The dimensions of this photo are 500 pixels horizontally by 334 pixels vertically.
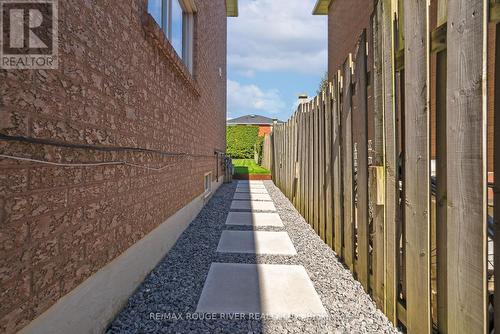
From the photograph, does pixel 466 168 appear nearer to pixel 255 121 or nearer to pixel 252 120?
pixel 255 121

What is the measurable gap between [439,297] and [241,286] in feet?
5.02

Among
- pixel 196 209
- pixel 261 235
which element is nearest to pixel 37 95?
pixel 261 235

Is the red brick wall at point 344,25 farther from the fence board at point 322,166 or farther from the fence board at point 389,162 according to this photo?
the fence board at point 389,162

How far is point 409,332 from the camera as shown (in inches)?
76.0

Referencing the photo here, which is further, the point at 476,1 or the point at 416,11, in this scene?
the point at 416,11

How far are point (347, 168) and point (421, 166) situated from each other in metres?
1.37

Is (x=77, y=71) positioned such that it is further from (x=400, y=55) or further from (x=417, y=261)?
(x=417, y=261)

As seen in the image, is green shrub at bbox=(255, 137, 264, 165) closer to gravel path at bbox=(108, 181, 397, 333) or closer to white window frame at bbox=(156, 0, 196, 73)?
white window frame at bbox=(156, 0, 196, 73)

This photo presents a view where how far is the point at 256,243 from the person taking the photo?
405cm

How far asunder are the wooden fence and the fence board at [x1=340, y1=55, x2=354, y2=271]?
1 centimetres

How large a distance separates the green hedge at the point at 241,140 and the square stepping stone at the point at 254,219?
2091 cm

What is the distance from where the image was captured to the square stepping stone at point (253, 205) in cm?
665

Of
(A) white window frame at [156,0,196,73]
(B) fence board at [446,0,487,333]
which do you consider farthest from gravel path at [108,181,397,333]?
(A) white window frame at [156,0,196,73]

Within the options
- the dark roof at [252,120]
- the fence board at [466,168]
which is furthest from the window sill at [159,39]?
the dark roof at [252,120]
